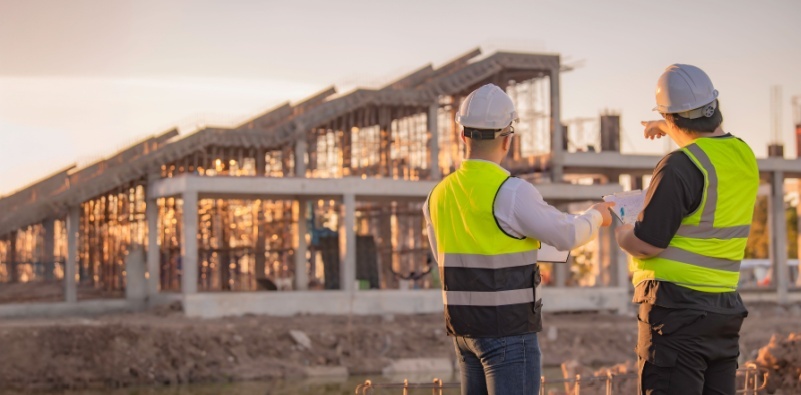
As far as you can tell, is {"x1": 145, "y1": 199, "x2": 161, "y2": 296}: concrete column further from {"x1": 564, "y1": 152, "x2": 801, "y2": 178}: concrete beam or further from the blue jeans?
the blue jeans

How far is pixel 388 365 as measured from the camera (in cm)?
3228

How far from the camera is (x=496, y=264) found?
4.79m

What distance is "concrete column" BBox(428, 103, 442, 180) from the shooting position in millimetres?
47188

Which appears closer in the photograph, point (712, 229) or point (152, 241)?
point (712, 229)

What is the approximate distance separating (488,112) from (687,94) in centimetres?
79

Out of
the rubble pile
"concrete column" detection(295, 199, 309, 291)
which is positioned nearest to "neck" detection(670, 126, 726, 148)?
the rubble pile

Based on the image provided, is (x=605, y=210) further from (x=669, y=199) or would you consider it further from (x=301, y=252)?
(x=301, y=252)

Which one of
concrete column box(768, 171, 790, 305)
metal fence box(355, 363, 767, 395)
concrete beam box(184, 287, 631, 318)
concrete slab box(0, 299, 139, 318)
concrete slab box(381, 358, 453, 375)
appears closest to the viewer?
metal fence box(355, 363, 767, 395)

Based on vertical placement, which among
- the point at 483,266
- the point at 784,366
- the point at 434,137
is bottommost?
the point at 784,366

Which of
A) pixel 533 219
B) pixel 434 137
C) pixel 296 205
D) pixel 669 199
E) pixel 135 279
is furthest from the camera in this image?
pixel 434 137

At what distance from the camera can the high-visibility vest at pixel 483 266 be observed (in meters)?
4.79

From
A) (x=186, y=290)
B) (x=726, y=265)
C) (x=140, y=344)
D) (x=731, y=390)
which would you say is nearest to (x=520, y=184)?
(x=726, y=265)

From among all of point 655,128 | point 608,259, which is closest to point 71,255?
point 608,259

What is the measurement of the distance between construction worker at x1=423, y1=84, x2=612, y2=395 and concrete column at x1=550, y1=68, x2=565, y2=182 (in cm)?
4226
